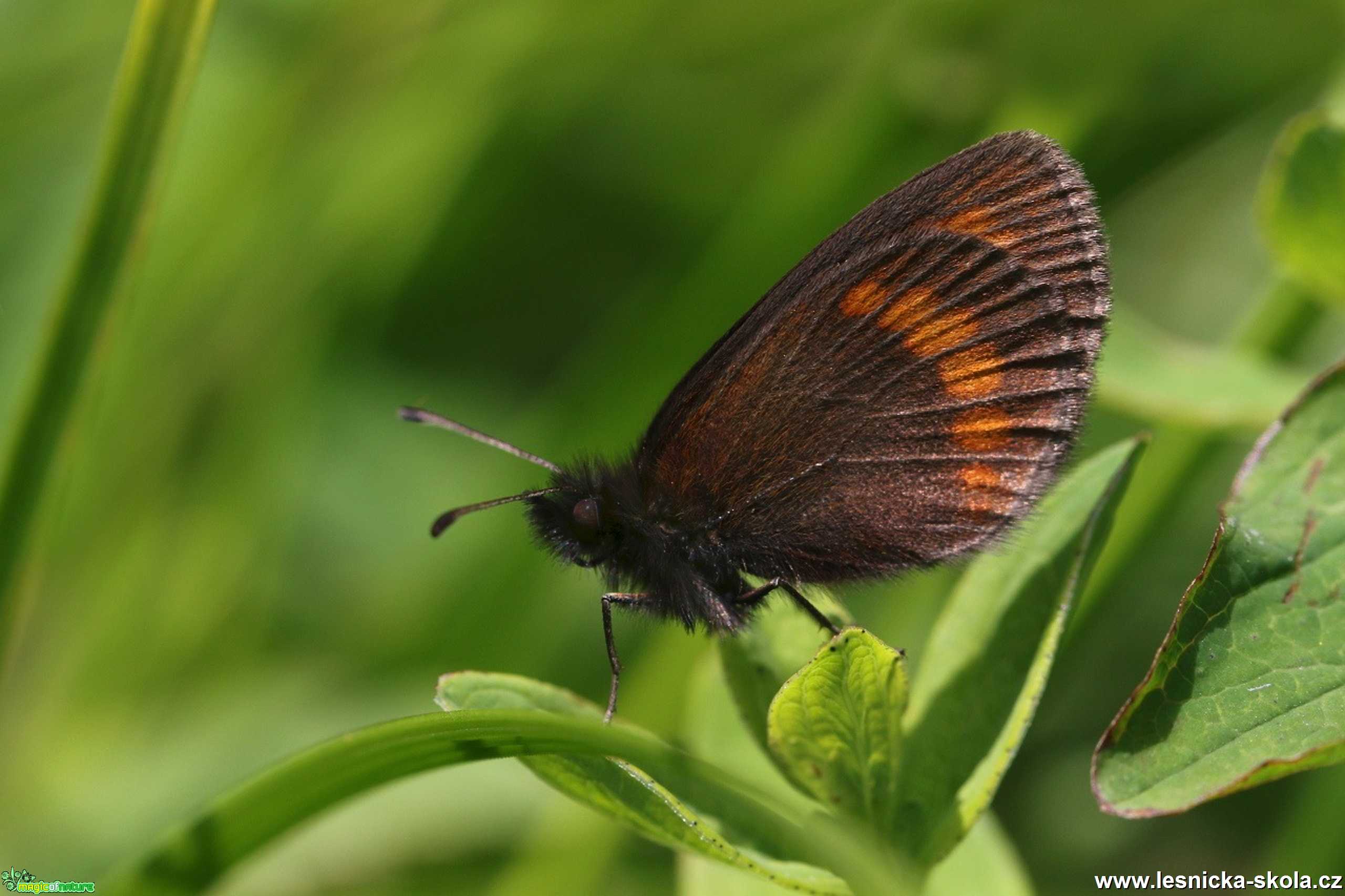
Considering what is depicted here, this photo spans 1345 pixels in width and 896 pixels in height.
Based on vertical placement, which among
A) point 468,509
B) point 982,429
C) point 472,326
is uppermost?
point 472,326

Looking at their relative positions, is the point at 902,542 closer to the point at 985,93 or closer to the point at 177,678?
the point at 985,93

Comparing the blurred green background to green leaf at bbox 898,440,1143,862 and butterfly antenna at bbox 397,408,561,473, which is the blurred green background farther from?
green leaf at bbox 898,440,1143,862

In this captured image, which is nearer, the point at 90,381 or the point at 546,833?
the point at 90,381

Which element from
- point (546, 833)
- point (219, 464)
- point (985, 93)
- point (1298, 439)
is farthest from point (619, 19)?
point (1298, 439)

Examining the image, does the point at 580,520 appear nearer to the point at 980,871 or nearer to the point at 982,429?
the point at 982,429

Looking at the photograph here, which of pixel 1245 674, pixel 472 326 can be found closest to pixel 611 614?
pixel 1245 674

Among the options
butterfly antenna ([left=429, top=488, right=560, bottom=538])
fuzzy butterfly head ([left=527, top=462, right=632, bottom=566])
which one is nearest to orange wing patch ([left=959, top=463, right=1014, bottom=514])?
fuzzy butterfly head ([left=527, top=462, right=632, bottom=566])
